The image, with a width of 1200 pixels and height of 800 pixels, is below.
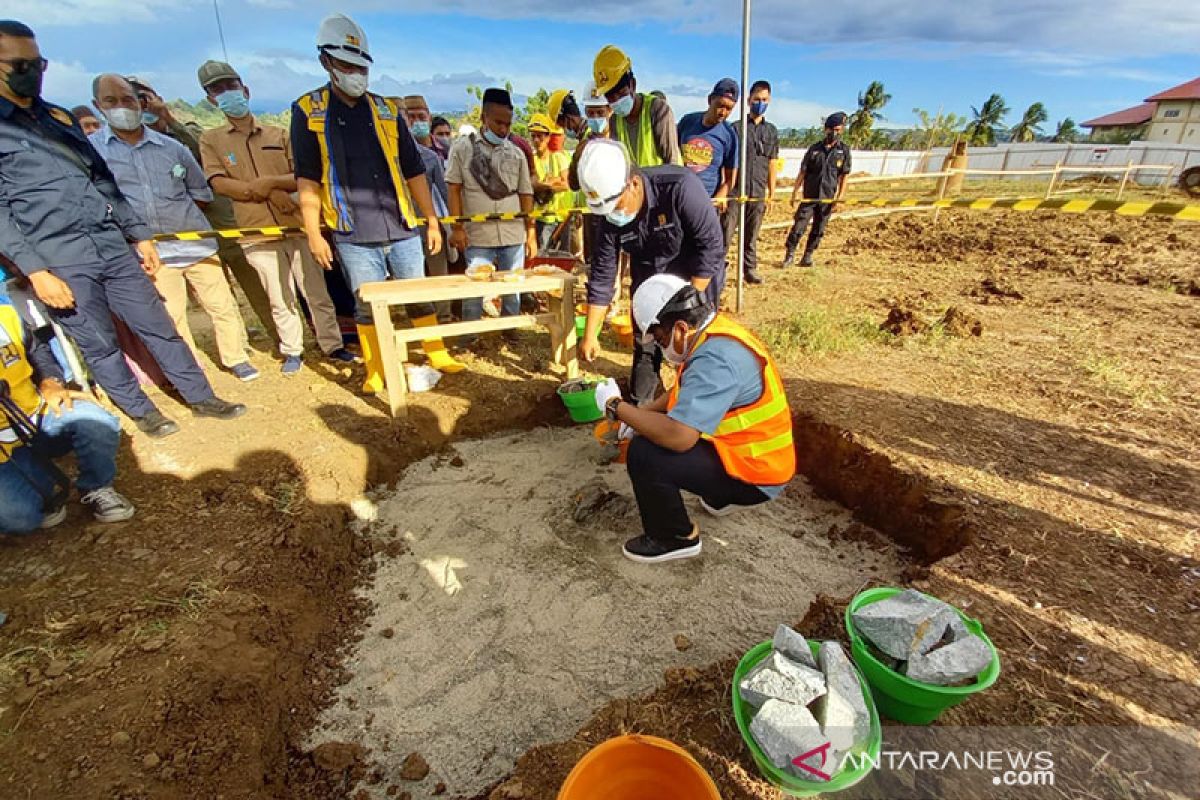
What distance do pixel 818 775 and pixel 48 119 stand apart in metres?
4.61

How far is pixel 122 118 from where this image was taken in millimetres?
3432

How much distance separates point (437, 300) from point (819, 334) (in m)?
3.25

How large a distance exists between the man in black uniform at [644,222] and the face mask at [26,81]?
2.88 m

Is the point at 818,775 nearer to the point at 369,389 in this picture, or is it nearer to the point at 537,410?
the point at 537,410

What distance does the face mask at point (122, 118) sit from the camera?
341 cm

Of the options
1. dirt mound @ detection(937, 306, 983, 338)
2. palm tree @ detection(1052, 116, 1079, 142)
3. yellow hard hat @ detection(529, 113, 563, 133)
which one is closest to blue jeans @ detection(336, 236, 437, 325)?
yellow hard hat @ detection(529, 113, 563, 133)

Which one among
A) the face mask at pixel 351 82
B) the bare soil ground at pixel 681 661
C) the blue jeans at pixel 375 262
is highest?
the face mask at pixel 351 82

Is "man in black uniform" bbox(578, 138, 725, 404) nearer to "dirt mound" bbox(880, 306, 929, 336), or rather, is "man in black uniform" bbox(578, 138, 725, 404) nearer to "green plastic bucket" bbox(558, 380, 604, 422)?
"green plastic bucket" bbox(558, 380, 604, 422)

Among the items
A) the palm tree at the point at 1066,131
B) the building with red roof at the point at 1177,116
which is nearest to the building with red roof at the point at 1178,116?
the building with red roof at the point at 1177,116

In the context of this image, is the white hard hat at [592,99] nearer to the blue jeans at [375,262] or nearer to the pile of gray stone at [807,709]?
the blue jeans at [375,262]

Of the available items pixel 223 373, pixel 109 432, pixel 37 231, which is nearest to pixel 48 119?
pixel 37 231

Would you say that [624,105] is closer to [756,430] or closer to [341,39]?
[341,39]

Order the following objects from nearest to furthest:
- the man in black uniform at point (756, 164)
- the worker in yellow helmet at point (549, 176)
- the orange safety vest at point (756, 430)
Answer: the orange safety vest at point (756, 430) → the worker in yellow helmet at point (549, 176) → the man in black uniform at point (756, 164)

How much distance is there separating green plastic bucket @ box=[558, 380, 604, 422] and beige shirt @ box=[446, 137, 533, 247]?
1542 mm
